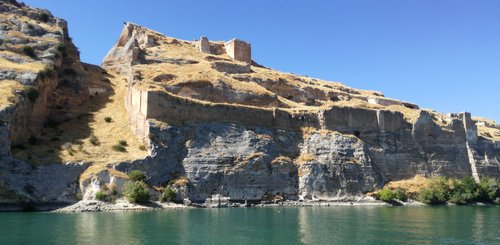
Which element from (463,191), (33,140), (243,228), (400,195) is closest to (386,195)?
(400,195)

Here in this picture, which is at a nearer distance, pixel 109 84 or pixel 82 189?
pixel 82 189

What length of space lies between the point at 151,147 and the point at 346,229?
796 inches

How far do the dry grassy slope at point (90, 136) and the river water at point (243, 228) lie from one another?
23.5 feet

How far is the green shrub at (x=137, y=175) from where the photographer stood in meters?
39.2

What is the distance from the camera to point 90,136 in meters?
44.3

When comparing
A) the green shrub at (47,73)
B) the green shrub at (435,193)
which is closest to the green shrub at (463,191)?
the green shrub at (435,193)

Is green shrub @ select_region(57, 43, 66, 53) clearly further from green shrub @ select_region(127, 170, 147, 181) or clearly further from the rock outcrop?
green shrub @ select_region(127, 170, 147, 181)

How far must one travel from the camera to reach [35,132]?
4462cm

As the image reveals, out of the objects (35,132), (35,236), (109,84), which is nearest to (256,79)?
(109,84)

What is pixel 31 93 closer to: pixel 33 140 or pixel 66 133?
pixel 33 140

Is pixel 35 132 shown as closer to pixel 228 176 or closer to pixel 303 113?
pixel 228 176

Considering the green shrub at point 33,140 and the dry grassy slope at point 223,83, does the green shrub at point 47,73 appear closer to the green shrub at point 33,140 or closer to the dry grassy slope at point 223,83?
the green shrub at point 33,140

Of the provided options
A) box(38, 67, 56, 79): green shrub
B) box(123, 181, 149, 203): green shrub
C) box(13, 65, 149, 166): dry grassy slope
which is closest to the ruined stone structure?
box(13, 65, 149, 166): dry grassy slope

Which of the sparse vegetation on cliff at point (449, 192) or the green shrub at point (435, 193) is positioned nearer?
the sparse vegetation on cliff at point (449, 192)
